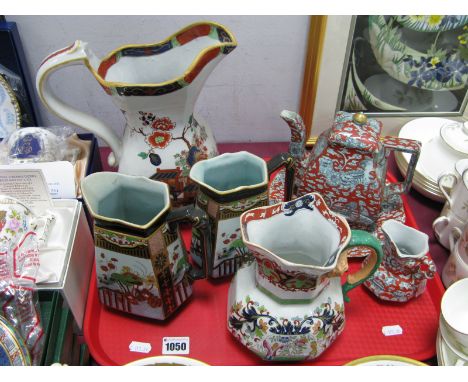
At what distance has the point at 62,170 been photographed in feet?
2.54

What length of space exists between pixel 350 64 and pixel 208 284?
517 millimetres

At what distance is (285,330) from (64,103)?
0.48 meters

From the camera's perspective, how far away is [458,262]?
0.74 metres

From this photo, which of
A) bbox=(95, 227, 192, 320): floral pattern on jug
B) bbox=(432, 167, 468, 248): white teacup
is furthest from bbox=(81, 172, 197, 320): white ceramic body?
bbox=(432, 167, 468, 248): white teacup

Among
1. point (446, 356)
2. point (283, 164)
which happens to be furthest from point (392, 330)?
point (283, 164)

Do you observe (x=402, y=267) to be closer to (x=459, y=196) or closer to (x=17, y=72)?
(x=459, y=196)

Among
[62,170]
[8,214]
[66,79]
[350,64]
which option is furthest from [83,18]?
[350,64]

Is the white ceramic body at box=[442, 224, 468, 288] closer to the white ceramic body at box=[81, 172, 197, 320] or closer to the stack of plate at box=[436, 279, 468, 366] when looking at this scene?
the stack of plate at box=[436, 279, 468, 366]

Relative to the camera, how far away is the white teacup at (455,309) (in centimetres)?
64

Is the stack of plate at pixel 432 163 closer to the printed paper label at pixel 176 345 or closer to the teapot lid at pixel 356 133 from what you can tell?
the teapot lid at pixel 356 133

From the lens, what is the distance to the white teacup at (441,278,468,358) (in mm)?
640

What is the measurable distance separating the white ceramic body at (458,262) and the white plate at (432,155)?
159 mm

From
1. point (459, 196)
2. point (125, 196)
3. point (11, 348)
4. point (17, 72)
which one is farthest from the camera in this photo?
point (17, 72)

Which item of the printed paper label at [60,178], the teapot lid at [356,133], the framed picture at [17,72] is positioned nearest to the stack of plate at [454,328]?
the teapot lid at [356,133]
